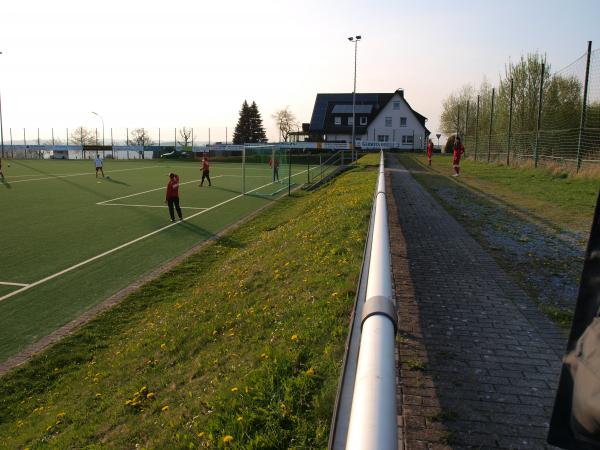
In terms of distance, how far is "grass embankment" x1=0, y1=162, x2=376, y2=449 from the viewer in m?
3.61

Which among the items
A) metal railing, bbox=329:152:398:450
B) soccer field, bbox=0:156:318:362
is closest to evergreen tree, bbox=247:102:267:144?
soccer field, bbox=0:156:318:362

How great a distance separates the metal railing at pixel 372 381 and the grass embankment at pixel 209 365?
110 centimetres

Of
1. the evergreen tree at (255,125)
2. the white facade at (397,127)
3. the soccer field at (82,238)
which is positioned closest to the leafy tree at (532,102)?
the soccer field at (82,238)

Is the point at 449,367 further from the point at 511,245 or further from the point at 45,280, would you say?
the point at 45,280

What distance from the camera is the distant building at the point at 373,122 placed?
75.0 meters

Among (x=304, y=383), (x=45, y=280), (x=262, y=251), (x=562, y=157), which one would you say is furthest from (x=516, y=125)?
(x=304, y=383)

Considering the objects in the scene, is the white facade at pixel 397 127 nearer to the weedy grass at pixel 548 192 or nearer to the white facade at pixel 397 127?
the white facade at pixel 397 127

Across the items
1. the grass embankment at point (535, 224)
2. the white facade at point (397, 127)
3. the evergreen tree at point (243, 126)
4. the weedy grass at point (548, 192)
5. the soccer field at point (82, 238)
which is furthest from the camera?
the evergreen tree at point (243, 126)

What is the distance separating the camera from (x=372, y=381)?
5.27 feet

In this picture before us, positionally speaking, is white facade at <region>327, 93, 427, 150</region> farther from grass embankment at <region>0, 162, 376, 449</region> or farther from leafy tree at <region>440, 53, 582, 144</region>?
grass embankment at <region>0, 162, 376, 449</region>

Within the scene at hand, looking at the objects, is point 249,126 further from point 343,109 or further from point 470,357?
point 470,357

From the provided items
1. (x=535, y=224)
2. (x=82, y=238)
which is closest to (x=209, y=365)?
(x=535, y=224)

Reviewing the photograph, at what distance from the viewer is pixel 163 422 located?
4176 mm

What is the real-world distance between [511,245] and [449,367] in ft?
17.8
